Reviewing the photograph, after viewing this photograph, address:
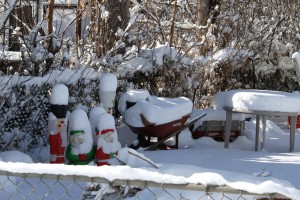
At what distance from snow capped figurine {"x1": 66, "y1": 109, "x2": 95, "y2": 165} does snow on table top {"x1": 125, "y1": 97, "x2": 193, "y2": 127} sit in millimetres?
1595

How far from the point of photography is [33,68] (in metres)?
6.80

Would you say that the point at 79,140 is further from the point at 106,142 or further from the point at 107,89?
the point at 107,89

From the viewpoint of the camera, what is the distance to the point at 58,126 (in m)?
5.40

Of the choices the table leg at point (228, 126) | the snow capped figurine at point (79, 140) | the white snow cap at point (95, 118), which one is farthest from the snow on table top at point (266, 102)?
the snow capped figurine at point (79, 140)

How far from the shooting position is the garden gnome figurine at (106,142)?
16.8 ft

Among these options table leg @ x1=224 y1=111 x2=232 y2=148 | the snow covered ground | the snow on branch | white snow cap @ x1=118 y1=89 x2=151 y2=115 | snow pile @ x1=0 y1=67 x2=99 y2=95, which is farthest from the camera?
table leg @ x1=224 y1=111 x2=232 y2=148

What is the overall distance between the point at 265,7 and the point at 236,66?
3687mm

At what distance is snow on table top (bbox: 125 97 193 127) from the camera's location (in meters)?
6.73

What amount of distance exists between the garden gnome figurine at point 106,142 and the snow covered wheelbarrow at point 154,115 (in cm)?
153

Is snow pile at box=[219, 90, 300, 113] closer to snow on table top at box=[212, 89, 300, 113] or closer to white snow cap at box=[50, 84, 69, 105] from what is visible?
snow on table top at box=[212, 89, 300, 113]

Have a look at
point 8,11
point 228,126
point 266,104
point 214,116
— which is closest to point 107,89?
point 8,11

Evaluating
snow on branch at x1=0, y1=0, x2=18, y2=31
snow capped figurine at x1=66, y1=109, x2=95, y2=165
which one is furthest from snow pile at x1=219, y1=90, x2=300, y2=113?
snow on branch at x1=0, y1=0, x2=18, y2=31

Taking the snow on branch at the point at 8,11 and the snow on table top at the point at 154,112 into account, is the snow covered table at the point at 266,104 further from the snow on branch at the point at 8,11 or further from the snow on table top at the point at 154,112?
the snow on branch at the point at 8,11

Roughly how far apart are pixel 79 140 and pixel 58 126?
1.16 feet
